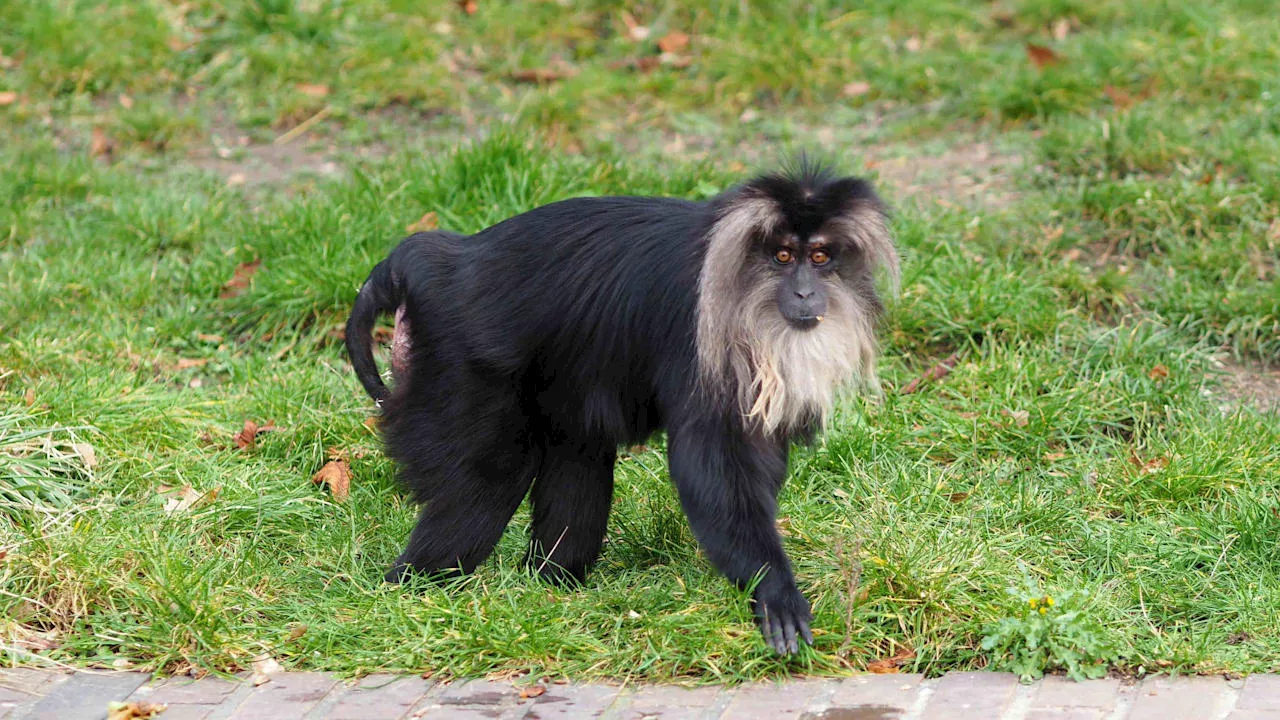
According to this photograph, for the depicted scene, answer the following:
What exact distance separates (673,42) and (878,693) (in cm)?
542

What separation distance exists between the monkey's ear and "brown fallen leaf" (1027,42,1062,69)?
441 centimetres

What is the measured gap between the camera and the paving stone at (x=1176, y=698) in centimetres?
364

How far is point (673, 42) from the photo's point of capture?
8.52m

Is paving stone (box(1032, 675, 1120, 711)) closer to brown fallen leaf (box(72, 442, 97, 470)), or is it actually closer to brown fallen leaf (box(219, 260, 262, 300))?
brown fallen leaf (box(72, 442, 97, 470))

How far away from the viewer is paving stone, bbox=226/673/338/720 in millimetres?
3758


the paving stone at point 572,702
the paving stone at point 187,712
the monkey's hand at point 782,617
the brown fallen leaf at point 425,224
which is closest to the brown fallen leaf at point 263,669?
the paving stone at point 187,712

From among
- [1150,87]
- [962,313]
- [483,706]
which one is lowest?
[483,706]

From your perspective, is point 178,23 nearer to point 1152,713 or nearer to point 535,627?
point 535,627

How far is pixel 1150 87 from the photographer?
25.2 ft

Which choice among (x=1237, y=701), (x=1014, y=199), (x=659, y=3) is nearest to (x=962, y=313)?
(x=1014, y=199)

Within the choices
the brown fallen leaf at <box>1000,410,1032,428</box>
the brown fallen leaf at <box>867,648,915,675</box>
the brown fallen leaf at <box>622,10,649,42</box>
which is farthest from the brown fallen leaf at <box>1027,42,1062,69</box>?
the brown fallen leaf at <box>867,648,915,675</box>

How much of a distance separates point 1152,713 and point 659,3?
606 centimetres

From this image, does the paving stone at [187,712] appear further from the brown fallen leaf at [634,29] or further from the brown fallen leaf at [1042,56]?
the brown fallen leaf at [1042,56]

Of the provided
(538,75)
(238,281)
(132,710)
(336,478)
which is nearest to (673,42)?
(538,75)
